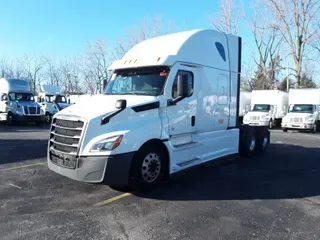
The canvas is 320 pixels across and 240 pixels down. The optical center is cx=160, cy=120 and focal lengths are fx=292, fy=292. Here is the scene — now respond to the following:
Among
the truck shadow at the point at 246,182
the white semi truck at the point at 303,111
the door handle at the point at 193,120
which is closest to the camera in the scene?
the truck shadow at the point at 246,182

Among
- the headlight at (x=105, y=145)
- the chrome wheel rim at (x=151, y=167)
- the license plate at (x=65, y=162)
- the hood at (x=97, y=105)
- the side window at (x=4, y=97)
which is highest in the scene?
the hood at (x=97, y=105)

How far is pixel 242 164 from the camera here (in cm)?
841

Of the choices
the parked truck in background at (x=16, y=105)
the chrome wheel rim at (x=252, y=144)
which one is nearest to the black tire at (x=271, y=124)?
the chrome wheel rim at (x=252, y=144)

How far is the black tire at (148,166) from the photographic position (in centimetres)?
544

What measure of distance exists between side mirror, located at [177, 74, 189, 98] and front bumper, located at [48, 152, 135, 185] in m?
1.75

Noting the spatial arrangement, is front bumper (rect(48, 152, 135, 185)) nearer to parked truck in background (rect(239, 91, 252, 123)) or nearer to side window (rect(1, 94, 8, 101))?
side window (rect(1, 94, 8, 101))

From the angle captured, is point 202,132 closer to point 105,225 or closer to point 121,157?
point 121,157

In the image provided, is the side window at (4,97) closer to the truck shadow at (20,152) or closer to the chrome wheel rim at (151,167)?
the truck shadow at (20,152)

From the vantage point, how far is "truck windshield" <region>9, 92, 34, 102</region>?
70.8ft

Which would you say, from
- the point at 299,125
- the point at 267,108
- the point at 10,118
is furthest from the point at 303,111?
the point at 10,118

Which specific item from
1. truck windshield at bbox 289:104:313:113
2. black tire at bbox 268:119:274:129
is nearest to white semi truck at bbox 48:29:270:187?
truck windshield at bbox 289:104:313:113

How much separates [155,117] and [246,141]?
4.81 metres

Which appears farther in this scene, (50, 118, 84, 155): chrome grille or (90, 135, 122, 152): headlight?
(50, 118, 84, 155): chrome grille

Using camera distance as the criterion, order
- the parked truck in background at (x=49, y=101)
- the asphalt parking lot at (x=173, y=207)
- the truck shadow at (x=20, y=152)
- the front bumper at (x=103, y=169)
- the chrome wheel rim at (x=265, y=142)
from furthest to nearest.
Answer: the parked truck in background at (x=49, y=101)
the chrome wheel rim at (x=265, y=142)
the truck shadow at (x=20, y=152)
the front bumper at (x=103, y=169)
the asphalt parking lot at (x=173, y=207)
